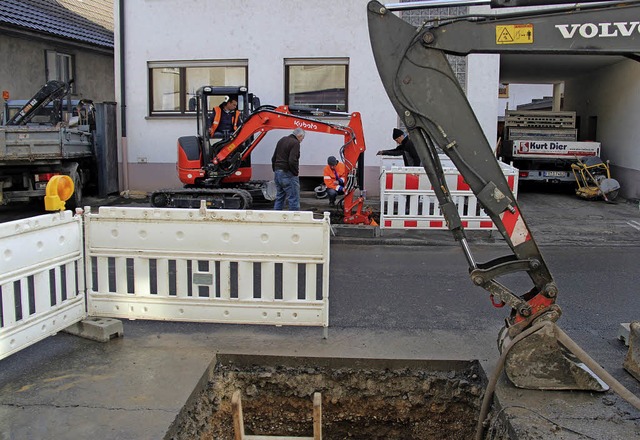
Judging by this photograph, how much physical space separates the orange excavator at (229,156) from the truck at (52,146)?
7.81ft

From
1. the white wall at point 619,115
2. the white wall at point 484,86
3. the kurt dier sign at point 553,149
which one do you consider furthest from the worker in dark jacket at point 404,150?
the white wall at point 619,115

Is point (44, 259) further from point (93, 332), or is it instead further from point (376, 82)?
point (376, 82)

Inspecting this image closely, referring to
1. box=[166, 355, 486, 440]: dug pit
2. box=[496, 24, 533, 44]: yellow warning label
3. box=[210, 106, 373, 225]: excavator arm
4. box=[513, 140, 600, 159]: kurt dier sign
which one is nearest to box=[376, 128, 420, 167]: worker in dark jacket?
box=[210, 106, 373, 225]: excavator arm

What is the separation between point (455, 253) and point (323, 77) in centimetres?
747

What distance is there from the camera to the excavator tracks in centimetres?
1292

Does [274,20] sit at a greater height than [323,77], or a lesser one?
greater

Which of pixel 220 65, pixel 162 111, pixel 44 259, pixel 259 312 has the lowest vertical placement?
pixel 259 312

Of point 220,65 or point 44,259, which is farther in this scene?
point 220,65

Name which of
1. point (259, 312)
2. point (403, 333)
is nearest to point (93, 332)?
point (259, 312)

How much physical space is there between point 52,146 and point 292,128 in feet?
17.0

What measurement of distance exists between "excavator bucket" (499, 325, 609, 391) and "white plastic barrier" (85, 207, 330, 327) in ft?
5.95

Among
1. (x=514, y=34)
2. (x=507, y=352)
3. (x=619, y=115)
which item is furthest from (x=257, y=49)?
(x=507, y=352)

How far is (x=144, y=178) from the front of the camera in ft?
54.1

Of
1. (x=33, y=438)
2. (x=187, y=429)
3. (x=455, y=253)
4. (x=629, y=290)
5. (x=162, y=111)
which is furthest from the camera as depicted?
(x=162, y=111)
